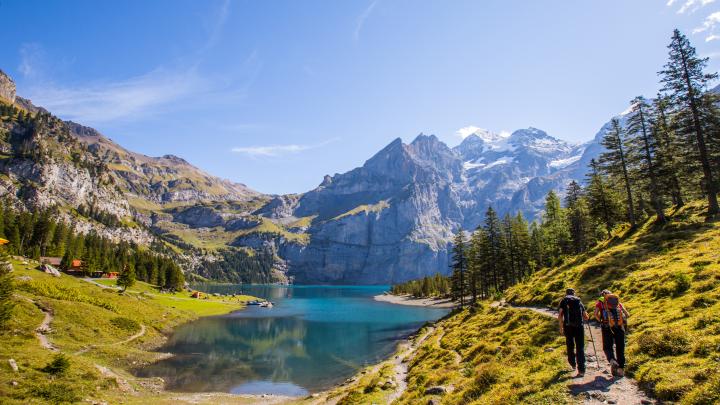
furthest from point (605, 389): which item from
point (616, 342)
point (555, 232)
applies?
point (555, 232)

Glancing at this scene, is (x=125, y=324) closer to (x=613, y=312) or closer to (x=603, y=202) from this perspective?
(x=613, y=312)

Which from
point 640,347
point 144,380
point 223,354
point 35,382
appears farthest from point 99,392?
point 640,347

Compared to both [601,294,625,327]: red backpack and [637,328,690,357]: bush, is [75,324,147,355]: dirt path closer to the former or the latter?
[601,294,625,327]: red backpack

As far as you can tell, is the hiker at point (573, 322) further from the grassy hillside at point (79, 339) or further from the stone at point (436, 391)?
the grassy hillside at point (79, 339)

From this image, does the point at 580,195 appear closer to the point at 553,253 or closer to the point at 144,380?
the point at 553,253

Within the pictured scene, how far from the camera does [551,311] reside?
33.1 m

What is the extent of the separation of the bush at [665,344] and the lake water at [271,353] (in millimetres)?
36830

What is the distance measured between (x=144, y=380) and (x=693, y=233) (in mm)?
60631

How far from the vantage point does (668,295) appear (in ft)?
77.5

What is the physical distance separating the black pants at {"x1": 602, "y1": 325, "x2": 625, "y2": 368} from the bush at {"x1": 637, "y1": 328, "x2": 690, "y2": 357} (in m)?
1.40

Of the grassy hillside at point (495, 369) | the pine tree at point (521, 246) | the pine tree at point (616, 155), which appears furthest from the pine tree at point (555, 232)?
the grassy hillside at point (495, 369)

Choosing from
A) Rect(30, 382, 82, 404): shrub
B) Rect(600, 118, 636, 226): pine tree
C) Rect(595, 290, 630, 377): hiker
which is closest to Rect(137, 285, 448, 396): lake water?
Rect(30, 382, 82, 404): shrub

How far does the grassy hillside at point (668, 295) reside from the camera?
40.7ft

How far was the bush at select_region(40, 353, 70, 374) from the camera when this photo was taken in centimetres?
2926
